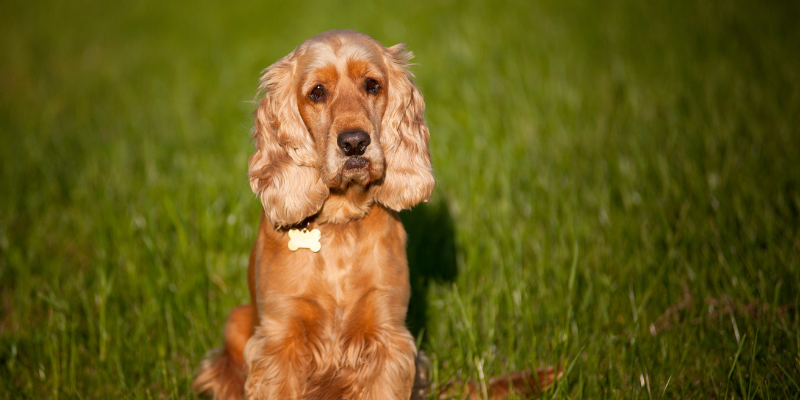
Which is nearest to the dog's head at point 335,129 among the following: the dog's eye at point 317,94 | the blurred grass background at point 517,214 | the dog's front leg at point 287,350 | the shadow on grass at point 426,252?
the dog's eye at point 317,94

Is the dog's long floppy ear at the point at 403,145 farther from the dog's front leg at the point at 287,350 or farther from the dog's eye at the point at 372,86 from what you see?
the dog's front leg at the point at 287,350

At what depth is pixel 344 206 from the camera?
2627 millimetres

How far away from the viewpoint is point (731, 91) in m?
5.65

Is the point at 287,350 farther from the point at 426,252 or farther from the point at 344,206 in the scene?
the point at 426,252

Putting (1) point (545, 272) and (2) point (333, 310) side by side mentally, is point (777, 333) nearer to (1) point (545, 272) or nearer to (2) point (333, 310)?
(1) point (545, 272)

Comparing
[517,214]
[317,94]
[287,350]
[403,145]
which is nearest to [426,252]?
[517,214]

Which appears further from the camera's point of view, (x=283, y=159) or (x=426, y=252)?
(x=426, y=252)

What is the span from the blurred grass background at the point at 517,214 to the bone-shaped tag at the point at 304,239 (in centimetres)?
88

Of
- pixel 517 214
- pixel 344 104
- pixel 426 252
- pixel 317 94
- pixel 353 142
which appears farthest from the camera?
pixel 517 214

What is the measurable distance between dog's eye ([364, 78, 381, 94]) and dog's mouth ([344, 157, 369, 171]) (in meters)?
0.39

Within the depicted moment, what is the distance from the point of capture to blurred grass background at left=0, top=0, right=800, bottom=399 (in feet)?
10.0

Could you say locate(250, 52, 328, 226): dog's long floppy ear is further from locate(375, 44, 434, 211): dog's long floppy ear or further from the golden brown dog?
locate(375, 44, 434, 211): dog's long floppy ear

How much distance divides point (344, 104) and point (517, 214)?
7.23 feet

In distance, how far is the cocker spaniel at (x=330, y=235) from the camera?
8.35ft
